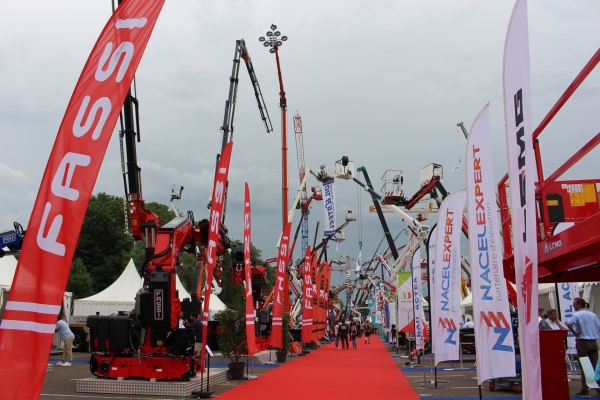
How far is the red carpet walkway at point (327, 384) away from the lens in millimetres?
11688

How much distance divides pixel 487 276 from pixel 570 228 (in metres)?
2.82

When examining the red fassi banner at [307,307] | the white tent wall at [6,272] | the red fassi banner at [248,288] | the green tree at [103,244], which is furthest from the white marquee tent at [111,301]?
the green tree at [103,244]

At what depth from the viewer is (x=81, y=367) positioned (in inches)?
712

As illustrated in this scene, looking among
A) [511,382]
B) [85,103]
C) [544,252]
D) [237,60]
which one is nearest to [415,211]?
[237,60]

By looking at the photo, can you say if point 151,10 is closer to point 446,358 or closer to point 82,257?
point 446,358

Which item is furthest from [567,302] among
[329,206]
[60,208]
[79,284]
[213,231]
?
[79,284]

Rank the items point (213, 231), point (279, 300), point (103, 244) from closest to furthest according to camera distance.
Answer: point (213, 231), point (279, 300), point (103, 244)

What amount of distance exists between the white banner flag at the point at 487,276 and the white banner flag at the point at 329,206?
24.0 m

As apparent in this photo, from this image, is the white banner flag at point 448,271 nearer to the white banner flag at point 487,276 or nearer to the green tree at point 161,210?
the white banner flag at point 487,276

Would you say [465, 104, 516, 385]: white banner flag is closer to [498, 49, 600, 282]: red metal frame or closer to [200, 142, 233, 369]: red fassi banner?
[498, 49, 600, 282]: red metal frame

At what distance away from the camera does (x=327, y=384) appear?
45.5 feet

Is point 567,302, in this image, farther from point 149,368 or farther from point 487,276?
point 149,368

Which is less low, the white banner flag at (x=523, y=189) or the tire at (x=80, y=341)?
the white banner flag at (x=523, y=189)

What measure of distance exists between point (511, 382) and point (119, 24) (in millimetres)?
10641
